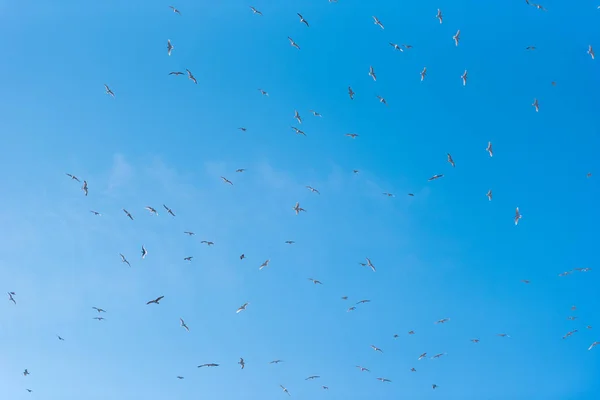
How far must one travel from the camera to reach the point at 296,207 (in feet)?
123

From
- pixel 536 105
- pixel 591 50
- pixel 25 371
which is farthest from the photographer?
pixel 25 371

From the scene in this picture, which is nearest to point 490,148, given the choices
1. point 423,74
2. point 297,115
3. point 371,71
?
point 423,74

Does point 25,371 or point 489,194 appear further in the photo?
point 25,371

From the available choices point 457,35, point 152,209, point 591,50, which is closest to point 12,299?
point 152,209

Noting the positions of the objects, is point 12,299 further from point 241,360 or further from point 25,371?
point 241,360

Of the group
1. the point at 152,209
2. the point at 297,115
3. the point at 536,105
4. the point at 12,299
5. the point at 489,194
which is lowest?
the point at 12,299

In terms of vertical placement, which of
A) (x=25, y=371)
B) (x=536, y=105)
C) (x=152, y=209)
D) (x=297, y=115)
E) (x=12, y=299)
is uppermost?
(x=536, y=105)

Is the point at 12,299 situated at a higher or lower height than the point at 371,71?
lower

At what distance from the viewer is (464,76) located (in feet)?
123

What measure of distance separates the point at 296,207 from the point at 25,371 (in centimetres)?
2431

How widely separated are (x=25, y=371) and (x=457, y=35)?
39.7m

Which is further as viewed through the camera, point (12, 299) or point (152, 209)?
point (12, 299)

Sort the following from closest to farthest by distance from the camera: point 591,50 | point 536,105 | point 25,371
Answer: point 591,50 < point 536,105 < point 25,371

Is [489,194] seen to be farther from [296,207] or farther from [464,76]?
[296,207]
